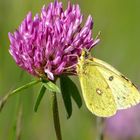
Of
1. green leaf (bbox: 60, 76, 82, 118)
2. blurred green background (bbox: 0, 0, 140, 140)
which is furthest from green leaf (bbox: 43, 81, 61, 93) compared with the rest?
blurred green background (bbox: 0, 0, 140, 140)

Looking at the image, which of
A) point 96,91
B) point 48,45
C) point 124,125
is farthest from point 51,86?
point 124,125

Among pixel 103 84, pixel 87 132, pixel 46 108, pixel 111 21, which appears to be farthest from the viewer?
pixel 111 21

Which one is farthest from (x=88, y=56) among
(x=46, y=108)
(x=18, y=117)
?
(x=46, y=108)

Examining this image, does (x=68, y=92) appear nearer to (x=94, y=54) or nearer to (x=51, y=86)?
(x=51, y=86)

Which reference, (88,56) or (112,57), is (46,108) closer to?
(112,57)

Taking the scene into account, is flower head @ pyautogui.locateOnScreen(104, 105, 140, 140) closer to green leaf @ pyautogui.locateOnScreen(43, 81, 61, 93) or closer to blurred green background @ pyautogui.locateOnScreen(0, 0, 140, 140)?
blurred green background @ pyautogui.locateOnScreen(0, 0, 140, 140)

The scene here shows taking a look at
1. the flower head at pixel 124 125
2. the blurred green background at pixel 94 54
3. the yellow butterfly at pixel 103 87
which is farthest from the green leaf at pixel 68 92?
the flower head at pixel 124 125

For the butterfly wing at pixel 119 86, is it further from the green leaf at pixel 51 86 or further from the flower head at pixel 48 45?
the green leaf at pixel 51 86
